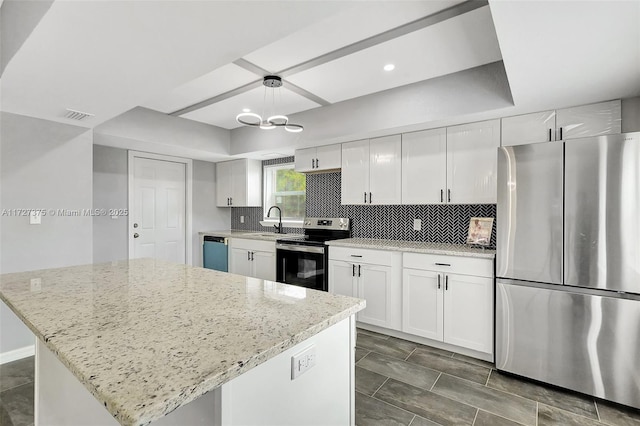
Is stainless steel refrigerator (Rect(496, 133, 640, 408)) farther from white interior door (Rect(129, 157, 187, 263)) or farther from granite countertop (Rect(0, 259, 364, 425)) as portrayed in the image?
white interior door (Rect(129, 157, 187, 263))

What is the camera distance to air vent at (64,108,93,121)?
2.67m

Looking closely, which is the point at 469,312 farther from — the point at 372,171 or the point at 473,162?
the point at 372,171

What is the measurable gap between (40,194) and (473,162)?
4.04m

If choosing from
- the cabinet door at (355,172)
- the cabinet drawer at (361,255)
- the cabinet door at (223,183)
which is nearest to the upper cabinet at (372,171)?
the cabinet door at (355,172)

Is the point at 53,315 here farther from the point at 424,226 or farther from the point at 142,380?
the point at 424,226

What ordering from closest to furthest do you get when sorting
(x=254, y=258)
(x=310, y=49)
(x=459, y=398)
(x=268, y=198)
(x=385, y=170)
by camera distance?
(x=459, y=398) < (x=310, y=49) < (x=385, y=170) < (x=254, y=258) < (x=268, y=198)

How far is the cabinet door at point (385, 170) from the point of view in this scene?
10.9 feet

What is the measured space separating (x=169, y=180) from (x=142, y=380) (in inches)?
182

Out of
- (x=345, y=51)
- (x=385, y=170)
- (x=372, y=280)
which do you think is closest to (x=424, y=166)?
(x=385, y=170)

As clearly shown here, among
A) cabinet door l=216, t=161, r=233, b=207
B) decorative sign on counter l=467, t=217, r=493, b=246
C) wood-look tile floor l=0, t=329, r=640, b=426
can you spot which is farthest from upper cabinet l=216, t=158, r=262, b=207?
decorative sign on counter l=467, t=217, r=493, b=246

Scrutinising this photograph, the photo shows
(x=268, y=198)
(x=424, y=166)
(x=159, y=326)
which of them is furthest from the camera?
(x=268, y=198)

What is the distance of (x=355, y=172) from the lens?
3.65 m

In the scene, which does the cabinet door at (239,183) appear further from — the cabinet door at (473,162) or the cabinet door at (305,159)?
the cabinet door at (473,162)

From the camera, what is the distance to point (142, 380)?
26.9 inches
